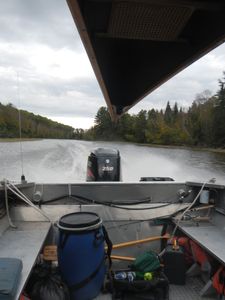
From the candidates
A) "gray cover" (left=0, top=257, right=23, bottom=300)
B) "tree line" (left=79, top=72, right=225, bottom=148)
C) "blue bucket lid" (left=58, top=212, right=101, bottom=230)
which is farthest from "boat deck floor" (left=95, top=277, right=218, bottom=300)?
"tree line" (left=79, top=72, right=225, bottom=148)

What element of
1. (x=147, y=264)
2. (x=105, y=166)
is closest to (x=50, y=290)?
(x=147, y=264)

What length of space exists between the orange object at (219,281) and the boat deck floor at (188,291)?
15cm

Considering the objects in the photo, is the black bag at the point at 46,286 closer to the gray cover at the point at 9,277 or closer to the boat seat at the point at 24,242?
the boat seat at the point at 24,242

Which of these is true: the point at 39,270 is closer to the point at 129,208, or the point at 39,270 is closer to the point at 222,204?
the point at 129,208

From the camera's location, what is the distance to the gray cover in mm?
1542

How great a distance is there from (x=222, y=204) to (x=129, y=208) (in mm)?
871

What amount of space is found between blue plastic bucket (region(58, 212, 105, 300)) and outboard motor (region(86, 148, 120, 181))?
2.20 metres

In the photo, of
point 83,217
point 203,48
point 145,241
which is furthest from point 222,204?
point 203,48

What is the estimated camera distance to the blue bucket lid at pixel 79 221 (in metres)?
2.26

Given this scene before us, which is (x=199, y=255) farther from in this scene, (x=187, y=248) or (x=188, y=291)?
(x=188, y=291)

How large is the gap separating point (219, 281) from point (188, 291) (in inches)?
12.7

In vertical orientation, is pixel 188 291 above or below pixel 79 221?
below

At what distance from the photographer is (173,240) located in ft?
9.27

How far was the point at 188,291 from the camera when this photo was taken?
2527mm
